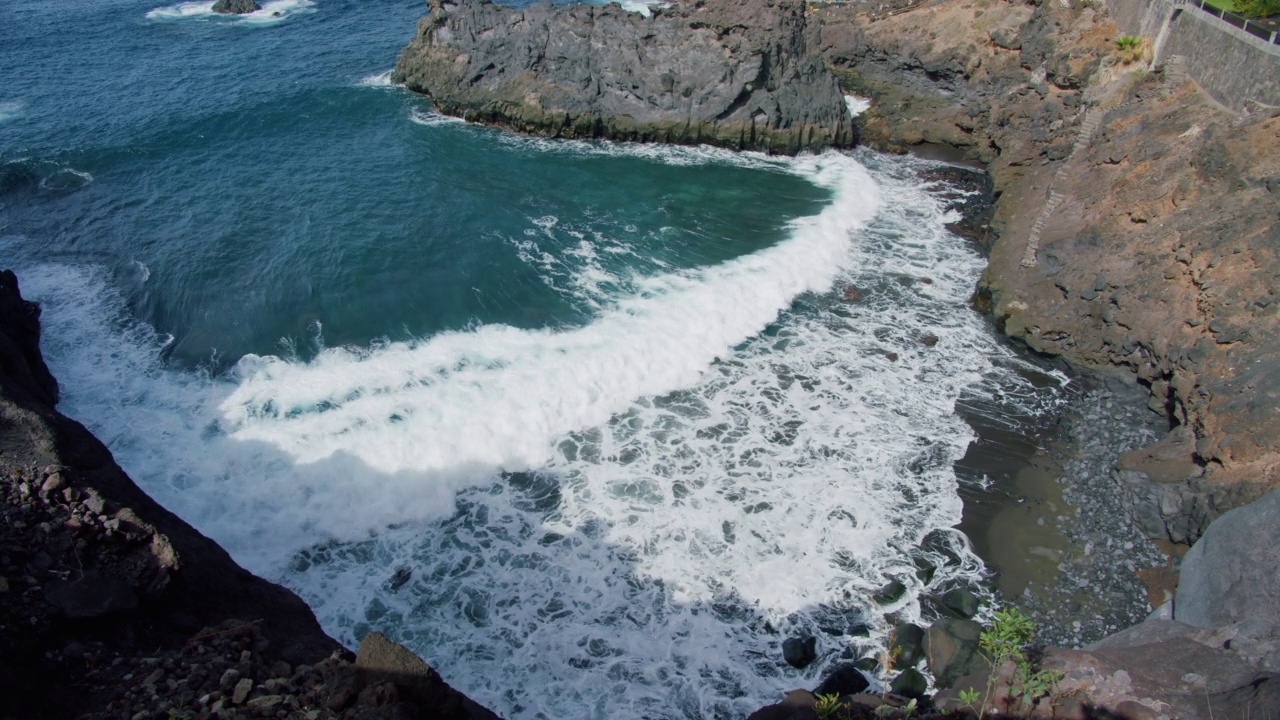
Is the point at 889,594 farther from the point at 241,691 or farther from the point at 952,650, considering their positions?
the point at 241,691

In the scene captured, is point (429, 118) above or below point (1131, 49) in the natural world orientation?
below

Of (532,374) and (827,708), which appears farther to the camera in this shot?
(532,374)

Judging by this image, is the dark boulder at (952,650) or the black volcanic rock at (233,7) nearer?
the dark boulder at (952,650)

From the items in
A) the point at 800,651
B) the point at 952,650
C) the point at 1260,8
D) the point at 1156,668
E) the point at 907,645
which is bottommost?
the point at 800,651

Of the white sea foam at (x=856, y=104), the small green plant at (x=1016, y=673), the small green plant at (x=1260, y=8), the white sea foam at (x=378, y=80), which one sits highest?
the small green plant at (x=1260, y=8)

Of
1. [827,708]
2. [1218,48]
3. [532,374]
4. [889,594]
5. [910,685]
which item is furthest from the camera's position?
[1218,48]

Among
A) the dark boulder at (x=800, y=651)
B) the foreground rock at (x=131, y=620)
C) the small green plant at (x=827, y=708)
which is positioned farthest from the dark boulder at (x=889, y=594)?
the foreground rock at (x=131, y=620)

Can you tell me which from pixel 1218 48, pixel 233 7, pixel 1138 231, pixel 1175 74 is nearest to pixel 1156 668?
pixel 1138 231

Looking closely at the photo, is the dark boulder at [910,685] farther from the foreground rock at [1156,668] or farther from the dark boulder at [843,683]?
the dark boulder at [843,683]
